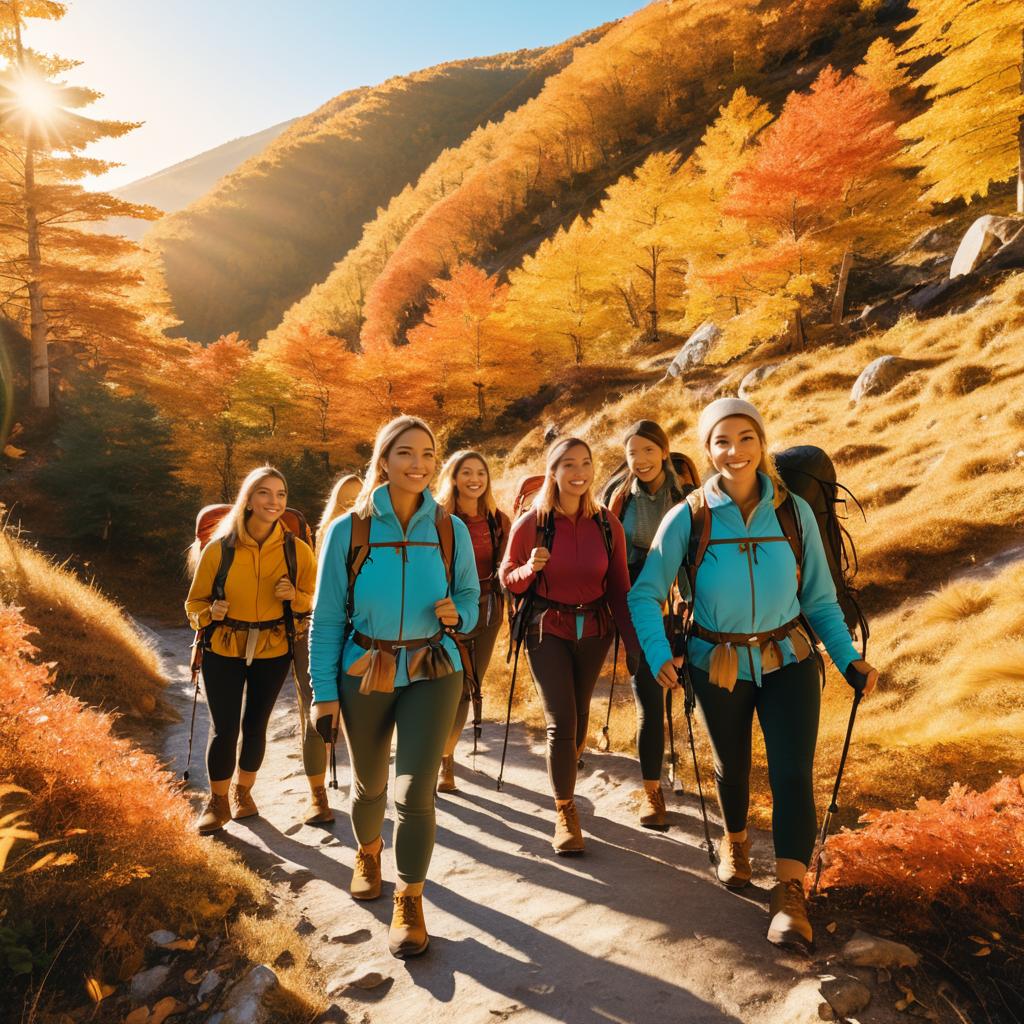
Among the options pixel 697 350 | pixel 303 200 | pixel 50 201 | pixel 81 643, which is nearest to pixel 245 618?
pixel 81 643

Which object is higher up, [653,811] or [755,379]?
[755,379]

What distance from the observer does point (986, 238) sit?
1744cm

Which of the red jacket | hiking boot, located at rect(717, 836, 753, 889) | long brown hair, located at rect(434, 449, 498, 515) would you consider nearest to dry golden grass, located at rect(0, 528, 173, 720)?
long brown hair, located at rect(434, 449, 498, 515)

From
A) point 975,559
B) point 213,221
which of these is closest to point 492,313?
point 975,559

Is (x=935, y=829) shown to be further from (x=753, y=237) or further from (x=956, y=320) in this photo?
(x=753, y=237)

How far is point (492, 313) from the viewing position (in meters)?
28.5

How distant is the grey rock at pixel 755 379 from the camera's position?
17516 millimetres

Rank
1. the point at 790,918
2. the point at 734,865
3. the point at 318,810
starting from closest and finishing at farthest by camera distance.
→ 1. the point at 790,918
2. the point at 734,865
3. the point at 318,810

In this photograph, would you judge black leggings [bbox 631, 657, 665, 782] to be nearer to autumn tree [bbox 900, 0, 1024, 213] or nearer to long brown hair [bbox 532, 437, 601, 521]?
long brown hair [bbox 532, 437, 601, 521]

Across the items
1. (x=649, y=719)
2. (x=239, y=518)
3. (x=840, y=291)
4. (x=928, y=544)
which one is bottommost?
(x=649, y=719)

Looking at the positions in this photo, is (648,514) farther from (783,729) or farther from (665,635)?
(783,729)

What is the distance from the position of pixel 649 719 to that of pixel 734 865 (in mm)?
1028

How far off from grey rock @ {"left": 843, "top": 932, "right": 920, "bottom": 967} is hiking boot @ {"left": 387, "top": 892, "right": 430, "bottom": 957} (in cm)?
175

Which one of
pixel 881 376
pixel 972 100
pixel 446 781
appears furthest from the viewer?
pixel 972 100
